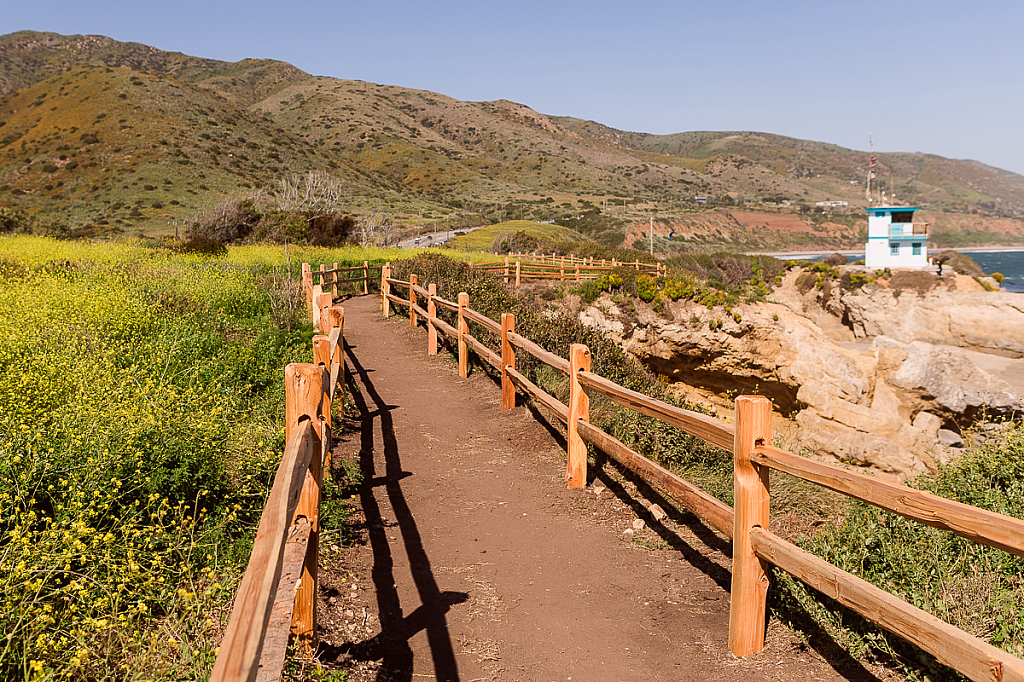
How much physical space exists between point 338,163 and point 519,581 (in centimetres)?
8913

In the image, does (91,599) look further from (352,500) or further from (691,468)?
(691,468)

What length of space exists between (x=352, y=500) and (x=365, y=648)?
2.17m

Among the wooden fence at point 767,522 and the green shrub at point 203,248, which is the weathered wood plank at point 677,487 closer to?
the wooden fence at point 767,522

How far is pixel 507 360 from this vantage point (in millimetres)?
8391

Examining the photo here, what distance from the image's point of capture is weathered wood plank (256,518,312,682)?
215cm

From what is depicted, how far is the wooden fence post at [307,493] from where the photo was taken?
3.28 meters

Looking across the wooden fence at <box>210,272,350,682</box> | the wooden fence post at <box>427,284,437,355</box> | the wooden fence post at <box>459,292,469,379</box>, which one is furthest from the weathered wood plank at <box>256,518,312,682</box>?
the wooden fence post at <box>427,284,437,355</box>

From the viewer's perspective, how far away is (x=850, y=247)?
114m

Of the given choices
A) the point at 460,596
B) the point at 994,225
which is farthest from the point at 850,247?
the point at 460,596

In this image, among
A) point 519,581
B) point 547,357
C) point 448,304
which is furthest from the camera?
point 448,304

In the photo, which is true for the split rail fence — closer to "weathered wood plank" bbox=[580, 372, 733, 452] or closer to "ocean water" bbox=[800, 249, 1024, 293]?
"weathered wood plank" bbox=[580, 372, 733, 452]

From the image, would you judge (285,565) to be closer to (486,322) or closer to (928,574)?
(928,574)

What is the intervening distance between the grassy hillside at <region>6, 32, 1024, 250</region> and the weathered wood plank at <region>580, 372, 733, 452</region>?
4472 centimetres

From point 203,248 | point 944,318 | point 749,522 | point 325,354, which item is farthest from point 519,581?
point 944,318
